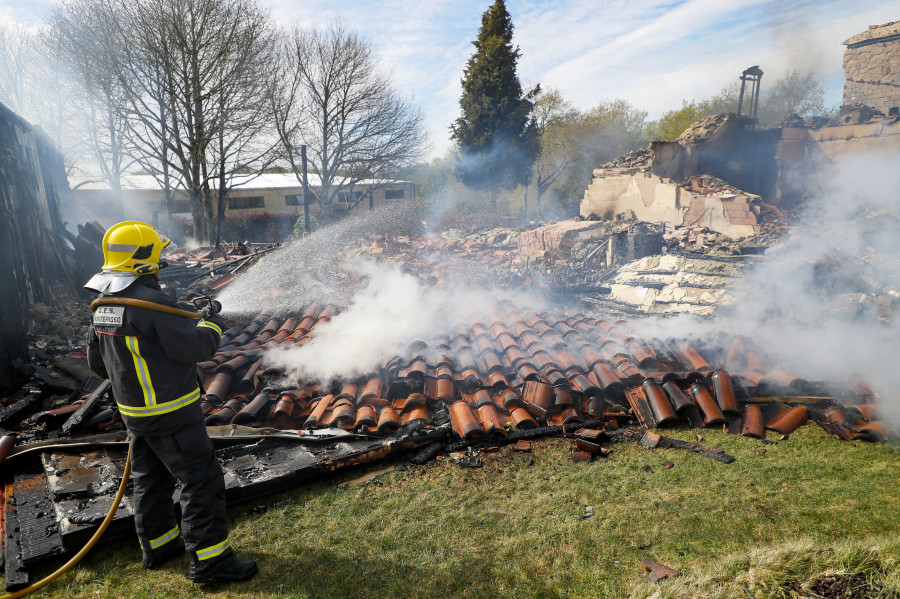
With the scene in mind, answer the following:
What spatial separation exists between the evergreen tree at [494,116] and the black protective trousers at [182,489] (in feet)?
99.7

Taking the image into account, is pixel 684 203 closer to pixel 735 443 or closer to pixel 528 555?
pixel 735 443

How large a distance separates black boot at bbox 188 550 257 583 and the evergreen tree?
100 ft

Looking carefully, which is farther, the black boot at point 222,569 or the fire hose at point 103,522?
the black boot at point 222,569

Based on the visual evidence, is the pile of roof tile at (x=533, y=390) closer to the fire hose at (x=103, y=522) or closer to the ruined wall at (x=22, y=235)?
the fire hose at (x=103, y=522)

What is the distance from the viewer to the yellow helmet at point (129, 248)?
8.94ft

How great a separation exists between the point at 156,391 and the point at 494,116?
30659 mm

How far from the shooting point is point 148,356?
2.73 meters

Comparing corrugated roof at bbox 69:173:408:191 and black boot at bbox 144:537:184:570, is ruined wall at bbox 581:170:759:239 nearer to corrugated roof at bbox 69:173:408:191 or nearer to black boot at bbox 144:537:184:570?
black boot at bbox 144:537:184:570

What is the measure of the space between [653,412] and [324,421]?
3.45 metres

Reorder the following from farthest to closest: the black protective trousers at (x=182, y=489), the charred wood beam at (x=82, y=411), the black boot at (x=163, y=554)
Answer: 1. the charred wood beam at (x=82, y=411)
2. the black boot at (x=163, y=554)
3. the black protective trousers at (x=182, y=489)

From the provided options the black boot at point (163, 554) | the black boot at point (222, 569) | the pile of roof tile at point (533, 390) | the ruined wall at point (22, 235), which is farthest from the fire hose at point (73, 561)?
the ruined wall at point (22, 235)

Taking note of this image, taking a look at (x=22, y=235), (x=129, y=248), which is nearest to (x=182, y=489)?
(x=129, y=248)

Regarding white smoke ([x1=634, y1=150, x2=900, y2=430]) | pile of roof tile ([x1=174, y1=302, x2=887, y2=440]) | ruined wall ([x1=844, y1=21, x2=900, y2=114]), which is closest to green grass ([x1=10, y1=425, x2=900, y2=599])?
pile of roof tile ([x1=174, y1=302, x2=887, y2=440])

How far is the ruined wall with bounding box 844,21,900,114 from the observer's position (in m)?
21.4
